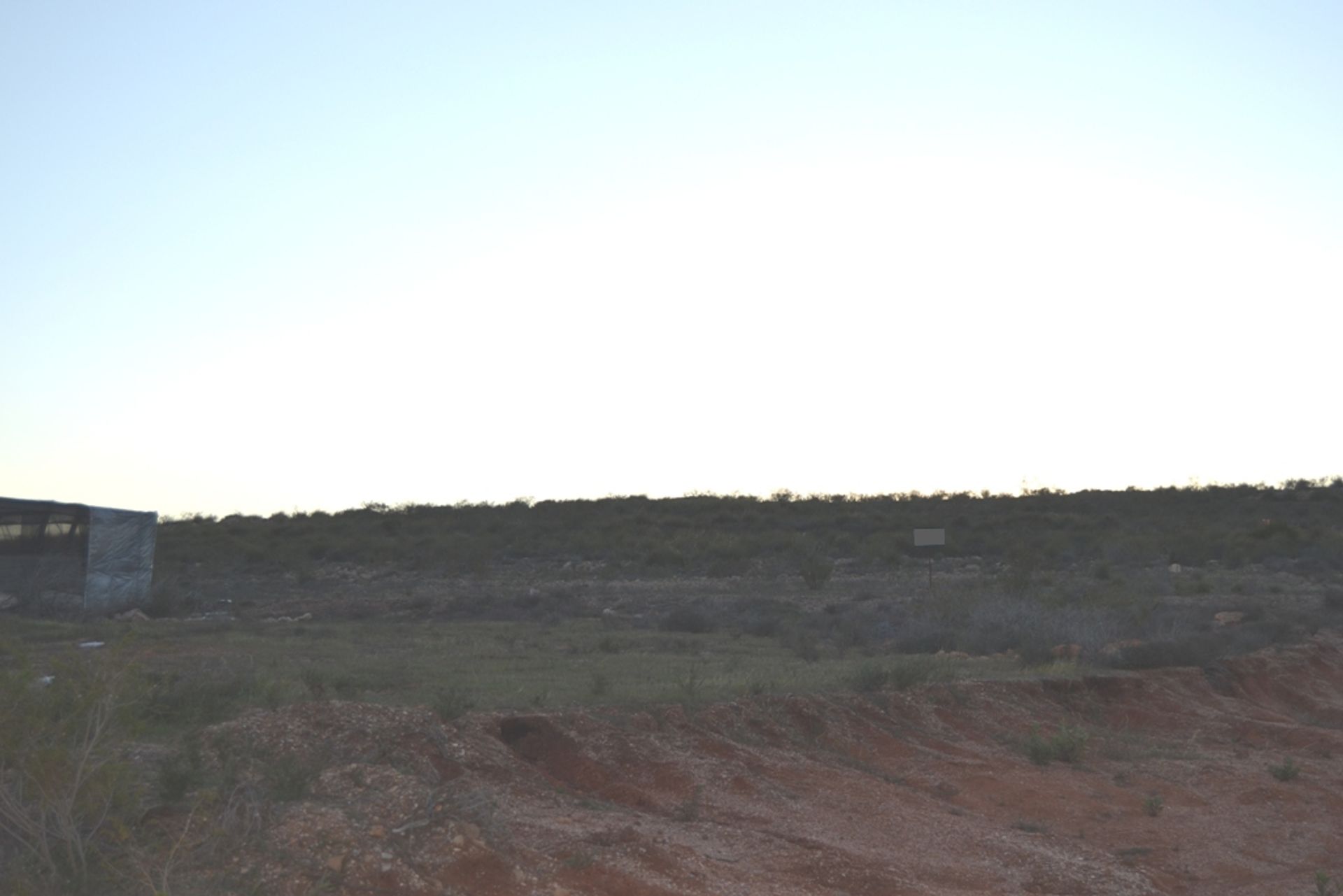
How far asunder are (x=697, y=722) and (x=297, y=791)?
15.2 feet

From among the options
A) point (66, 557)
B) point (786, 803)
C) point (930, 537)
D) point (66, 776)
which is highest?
point (930, 537)

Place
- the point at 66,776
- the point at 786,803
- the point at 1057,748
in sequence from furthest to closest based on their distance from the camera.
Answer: the point at 1057,748
the point at 786,803
the point at 66,776

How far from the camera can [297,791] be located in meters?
7.23

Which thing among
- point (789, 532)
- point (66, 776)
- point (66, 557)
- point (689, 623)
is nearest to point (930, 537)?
point (689, 623)

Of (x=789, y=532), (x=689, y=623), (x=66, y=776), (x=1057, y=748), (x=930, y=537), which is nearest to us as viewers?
(x=66, y=776)

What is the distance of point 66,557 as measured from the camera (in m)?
25.3

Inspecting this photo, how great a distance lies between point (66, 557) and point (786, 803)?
68.2 ft

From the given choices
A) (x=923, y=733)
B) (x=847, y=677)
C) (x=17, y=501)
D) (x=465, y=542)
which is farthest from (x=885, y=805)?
(x=465, y=542)

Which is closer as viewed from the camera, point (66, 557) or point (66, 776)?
point (66, 776)

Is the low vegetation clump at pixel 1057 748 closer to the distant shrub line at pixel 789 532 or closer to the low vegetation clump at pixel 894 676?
the low vegetation clump at pixel 894 676

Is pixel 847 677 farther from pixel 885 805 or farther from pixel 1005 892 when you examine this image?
pixel 1005 892

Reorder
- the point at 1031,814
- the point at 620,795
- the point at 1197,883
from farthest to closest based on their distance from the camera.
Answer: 1. the point at 1031,814
2. the point at 620,795
3. the point at 1197,883

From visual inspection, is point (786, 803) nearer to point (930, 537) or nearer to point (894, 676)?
point (894, 676)

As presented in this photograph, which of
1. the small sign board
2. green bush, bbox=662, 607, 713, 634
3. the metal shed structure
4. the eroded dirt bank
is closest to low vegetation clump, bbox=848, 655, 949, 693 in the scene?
the eroded dirt bank
